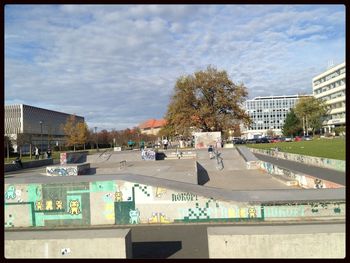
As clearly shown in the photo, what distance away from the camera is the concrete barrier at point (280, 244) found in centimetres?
589

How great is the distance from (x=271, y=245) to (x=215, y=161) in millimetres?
23582

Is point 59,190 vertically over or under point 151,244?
over

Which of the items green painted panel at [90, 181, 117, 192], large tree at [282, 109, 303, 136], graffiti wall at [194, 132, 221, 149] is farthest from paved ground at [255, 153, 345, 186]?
large tree at [282, 109, 303, 136]

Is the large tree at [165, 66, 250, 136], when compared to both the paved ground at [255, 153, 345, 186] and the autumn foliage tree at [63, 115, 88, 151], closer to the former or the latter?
the paved ground at [255, 153, 345, 186]

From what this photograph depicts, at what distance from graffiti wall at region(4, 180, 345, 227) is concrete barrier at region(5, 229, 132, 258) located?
13.5 feet

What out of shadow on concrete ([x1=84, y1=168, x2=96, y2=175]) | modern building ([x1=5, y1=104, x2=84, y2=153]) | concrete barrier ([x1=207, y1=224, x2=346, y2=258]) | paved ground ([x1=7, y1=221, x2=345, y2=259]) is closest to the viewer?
concrete barrier ([x1=207, y1=224, x2=346, y2=258])

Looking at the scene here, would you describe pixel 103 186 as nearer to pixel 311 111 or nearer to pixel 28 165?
pixel 28 165

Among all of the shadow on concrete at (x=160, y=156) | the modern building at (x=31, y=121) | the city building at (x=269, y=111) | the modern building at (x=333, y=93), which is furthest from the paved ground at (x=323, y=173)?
the city building at (x=269, y=111)

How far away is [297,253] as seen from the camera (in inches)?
235

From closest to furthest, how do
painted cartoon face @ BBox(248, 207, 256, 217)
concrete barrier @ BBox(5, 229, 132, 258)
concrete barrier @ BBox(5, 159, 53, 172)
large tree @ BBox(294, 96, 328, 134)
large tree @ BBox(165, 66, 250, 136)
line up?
1. concrete barrier @ BBox(5, 229, 132, 258)
2. painted cartoon face @ BBox(248, 207, 256, 217)
3. concrete barrier @ BBox(5, 159, 53, 172)
4. large tree @ BBox(165, 66, 250, 136)
5. large tree @ BBox(294, 96, 328, 134)

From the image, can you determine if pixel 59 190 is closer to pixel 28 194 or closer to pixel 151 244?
pixel 28 194

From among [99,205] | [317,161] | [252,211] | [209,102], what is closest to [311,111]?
[209,102]

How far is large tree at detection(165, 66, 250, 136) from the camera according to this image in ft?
164
